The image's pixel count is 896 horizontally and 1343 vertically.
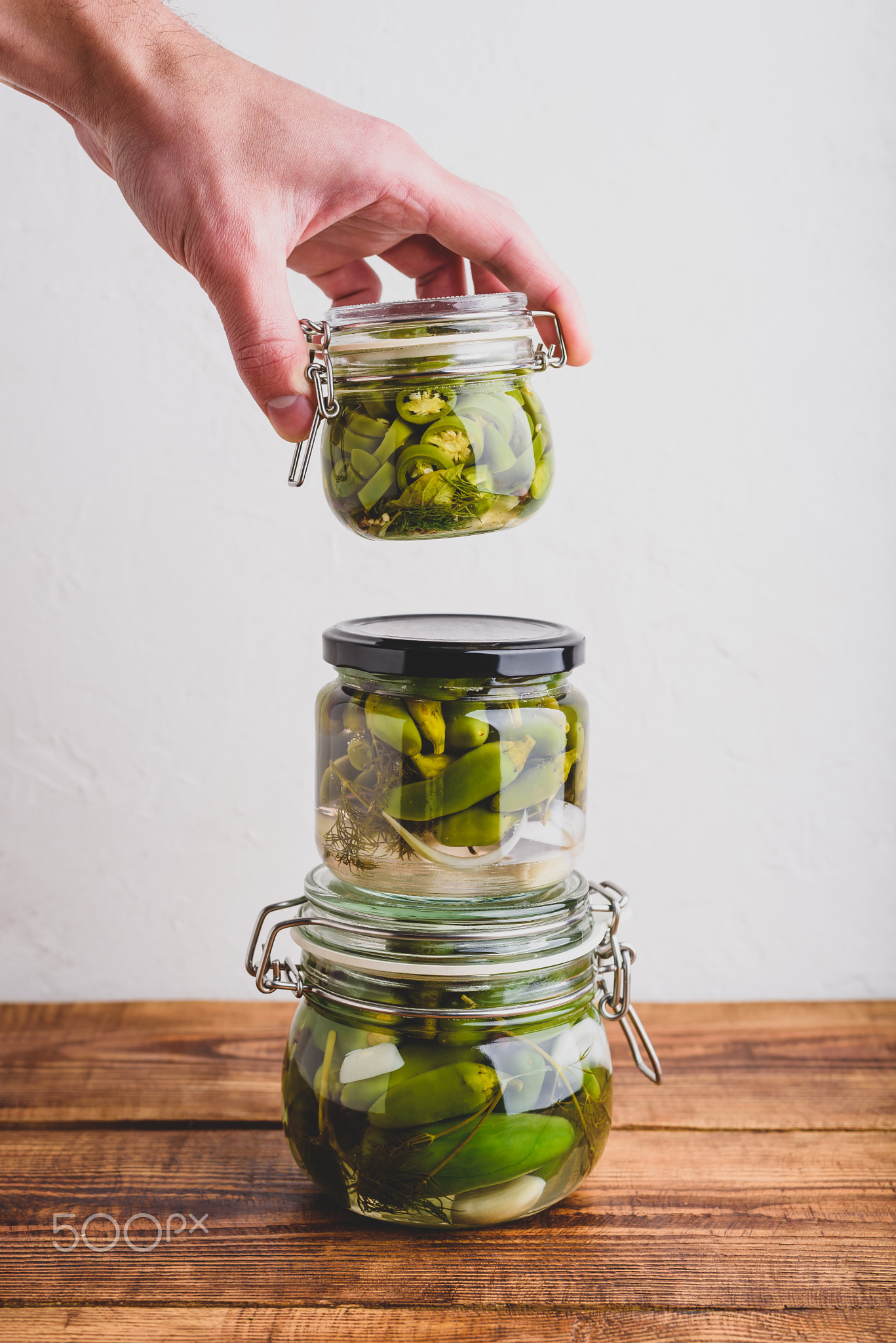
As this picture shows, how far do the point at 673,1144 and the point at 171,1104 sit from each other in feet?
1.29

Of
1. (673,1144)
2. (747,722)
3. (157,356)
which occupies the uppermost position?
(157,356)

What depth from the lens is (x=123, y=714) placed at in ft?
3.48

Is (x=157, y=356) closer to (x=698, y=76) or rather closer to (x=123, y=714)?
(x=123, y=714)

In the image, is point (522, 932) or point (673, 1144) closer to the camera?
Answer: point (522, 932)

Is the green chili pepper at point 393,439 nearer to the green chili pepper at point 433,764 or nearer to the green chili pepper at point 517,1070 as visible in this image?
the green chili pepper at point 433,764

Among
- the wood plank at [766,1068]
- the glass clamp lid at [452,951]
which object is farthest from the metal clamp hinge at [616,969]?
the wood plank at [766,1068]

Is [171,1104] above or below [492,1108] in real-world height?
below

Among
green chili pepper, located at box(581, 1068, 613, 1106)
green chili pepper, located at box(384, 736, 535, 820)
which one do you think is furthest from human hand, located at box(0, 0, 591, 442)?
green chili pepper, located at box(581, 1068, 613, 1106)

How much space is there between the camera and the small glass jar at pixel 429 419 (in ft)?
1.95

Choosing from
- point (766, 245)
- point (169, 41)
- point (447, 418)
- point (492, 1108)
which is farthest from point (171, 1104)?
point (766, 245)

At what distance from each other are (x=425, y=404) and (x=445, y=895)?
0.29 meters

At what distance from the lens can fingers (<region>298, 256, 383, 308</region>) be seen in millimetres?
870

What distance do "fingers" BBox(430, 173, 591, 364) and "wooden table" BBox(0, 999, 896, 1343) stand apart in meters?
0.59

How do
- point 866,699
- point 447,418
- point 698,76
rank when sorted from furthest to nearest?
point 866,699 < point 698,76 < point 447,418
